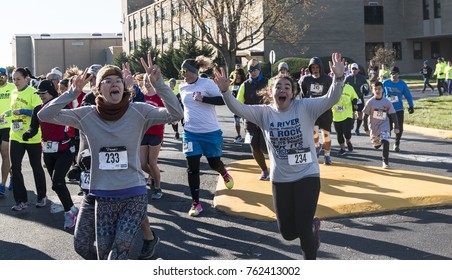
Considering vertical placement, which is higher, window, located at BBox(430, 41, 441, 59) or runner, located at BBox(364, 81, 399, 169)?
window, located at BBox(430, 41, 441, 59)

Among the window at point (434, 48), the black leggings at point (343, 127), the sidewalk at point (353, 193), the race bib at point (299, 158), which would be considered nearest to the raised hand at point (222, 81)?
the race bib at point (299, 158)

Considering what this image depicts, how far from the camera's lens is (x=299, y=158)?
5.14 metres

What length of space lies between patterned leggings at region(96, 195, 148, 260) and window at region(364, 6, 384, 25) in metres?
51.1

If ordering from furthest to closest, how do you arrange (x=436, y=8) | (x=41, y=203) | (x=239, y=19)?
(x=436, y=8) < (x=239, y=19) < (x=41, y=203)

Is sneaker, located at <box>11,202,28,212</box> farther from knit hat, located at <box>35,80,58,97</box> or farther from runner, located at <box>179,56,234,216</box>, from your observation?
runner, located at <box>179,56,234,216</box>

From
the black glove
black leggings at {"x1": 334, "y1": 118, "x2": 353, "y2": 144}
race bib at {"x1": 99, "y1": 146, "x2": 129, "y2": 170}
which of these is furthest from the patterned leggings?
black leggings at {"x1": 334, "y1": 118, "x2": 353, "y2": 144}

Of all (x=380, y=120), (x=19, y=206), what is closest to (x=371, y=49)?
(x=380, y=120)

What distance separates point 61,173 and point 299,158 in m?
3.48

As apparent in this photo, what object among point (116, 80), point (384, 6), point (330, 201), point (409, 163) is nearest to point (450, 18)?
point (384, 6)

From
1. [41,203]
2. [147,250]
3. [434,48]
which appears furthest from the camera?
[434,48]

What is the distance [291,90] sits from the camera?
17.3 feet

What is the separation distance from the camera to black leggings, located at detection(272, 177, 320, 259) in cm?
509

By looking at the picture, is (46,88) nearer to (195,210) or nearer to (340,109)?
(195,210)

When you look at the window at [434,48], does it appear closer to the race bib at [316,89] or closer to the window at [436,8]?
the window at [436,8]
